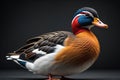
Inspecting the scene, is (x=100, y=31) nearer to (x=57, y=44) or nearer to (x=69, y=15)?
(x=69, y=15)

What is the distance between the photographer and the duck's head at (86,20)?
2.05 metres

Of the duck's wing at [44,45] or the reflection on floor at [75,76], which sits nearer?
the duck's wing at [44,45]

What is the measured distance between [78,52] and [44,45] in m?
0.17

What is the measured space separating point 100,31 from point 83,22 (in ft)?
2.06

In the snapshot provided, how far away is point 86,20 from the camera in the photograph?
6.74 ft

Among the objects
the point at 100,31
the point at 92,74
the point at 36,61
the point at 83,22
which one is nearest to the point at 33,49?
the point at 36,61

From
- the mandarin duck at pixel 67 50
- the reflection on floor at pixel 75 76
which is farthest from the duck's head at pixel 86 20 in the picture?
the reflection on floor at pixel 75 76

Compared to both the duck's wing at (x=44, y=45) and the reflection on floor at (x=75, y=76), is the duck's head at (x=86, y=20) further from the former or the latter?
the reflection on floor at (x=75, y=76)

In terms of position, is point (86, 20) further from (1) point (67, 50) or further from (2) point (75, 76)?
(2) point (75, 76)

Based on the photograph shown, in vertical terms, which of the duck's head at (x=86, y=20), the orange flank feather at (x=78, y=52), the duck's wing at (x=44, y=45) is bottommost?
the orange flank feather at (x=78, y=52)

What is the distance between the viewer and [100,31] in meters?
2.68

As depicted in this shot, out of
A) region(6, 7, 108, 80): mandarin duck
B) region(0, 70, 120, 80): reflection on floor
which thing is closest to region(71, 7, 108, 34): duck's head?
region(6, 7, 108, 80): mandarin duck

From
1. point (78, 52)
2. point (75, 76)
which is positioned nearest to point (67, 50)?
point (78, 52)

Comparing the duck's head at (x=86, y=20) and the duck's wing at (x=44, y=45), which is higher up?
the duck's head at (x=86, y=20)
